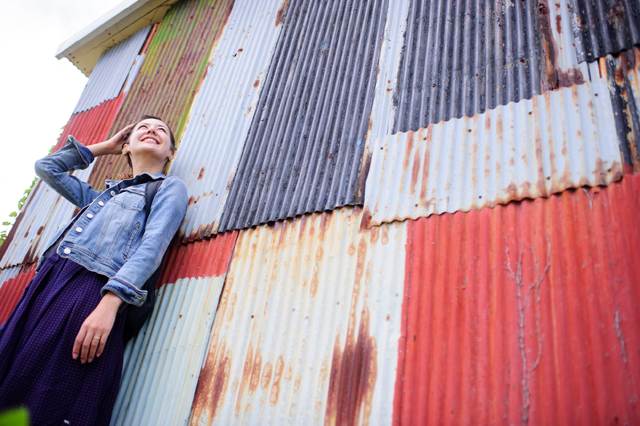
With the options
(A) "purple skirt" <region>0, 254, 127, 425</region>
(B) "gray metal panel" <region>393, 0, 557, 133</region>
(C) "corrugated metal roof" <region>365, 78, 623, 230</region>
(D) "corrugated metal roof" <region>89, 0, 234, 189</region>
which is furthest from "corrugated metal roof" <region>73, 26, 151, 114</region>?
(C) "corrugated metal roof" <region>365, 78, 623, 230</region>

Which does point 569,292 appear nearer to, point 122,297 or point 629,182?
point 629,182

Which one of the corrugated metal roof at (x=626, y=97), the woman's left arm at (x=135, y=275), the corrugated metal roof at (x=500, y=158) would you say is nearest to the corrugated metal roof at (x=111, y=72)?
the woman's left arm at (x=135, y=275)

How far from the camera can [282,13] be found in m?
4.04

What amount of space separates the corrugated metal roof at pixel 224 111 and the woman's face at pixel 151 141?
26cm

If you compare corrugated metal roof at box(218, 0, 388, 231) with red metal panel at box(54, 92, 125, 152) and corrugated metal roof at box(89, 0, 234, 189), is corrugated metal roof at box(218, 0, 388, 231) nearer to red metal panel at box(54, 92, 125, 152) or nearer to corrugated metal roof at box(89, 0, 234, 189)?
corrugated metal roof at box(89, 0, 234, 189)

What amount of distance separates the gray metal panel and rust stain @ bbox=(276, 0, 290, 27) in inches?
59.2

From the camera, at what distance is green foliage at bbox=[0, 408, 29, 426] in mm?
2113

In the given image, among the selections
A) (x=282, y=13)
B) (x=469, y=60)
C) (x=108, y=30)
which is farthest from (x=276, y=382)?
(x=108, y=30)

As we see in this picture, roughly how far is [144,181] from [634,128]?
3168 millimetres

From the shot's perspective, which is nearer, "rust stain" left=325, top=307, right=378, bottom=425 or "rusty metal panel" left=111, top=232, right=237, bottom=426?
"rust stain" left=325, top=307, right=378, bottom=425

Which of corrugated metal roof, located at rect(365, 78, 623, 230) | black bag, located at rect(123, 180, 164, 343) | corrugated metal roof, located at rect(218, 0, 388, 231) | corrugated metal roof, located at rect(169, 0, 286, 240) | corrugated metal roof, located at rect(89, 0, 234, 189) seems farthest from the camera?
corrugated metal roof, located at rect(89, 0, 234, 189)

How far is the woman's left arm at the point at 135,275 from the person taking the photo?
2.35m

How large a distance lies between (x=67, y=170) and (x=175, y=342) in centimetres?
185

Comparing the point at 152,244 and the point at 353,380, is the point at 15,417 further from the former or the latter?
the point at 353,380
